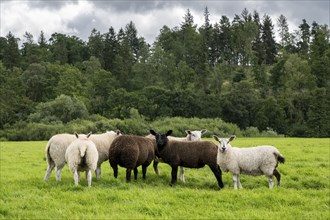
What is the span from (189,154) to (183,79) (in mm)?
86387

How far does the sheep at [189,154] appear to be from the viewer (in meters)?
14.8

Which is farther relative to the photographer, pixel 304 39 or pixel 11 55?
pixel 304 39

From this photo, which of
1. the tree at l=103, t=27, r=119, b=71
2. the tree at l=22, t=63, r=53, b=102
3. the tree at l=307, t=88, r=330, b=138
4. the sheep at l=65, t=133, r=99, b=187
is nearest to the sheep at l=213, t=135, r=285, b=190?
the sheep at l=65, t=133, r=99, b=187

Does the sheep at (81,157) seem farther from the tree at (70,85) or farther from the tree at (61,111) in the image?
the tree at (70,85)

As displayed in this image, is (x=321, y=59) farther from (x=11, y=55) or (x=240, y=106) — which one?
(x=11, y=55)

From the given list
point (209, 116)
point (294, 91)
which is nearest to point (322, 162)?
point (209, 116)

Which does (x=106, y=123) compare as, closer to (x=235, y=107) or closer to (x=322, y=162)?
(x=235, y=107)

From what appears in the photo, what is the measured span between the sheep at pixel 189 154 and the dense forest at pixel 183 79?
160 feet

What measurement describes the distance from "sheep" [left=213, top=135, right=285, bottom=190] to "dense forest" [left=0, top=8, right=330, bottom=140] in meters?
50.5

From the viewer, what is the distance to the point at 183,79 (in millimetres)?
100750

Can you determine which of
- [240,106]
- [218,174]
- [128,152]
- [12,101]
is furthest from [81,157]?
[12,101]

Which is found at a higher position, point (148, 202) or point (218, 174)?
point (218, 174)

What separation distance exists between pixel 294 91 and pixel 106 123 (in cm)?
4822

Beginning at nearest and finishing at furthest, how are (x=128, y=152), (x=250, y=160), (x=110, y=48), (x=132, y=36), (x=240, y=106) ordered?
(x=250, y=160)
(x=128, y=152)
(x=240, y=106)
(x=110, y=48)
(x=132, y=36)
